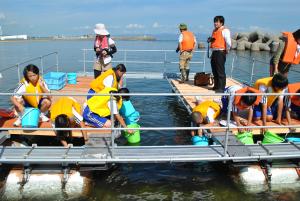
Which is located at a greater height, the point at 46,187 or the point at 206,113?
the point at 206,113

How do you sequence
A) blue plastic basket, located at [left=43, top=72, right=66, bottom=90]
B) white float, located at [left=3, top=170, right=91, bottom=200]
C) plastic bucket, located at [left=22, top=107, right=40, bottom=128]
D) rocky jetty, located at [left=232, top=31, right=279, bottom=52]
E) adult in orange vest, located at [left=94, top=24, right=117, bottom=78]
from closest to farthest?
white float, located at [left=3, top=170, right=91, bottom=200] → plastic bucket, located at [left=22, top=107, right=40, bottom=128] → adult in orange vest, located at [left=94, top=24, right=117, bottom=78] → blue plastic basket, located at [left=43, top=72, right=66, bottom=90] → rocky jetty, located at [left=232, top=31, right=279, bottom=52]

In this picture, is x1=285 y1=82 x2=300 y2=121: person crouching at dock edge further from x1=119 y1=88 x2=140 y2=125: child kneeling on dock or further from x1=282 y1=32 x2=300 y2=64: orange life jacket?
x1=119 y1=88 x2=140 y2=125: child kneeling on dock

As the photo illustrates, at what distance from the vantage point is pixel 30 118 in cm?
654

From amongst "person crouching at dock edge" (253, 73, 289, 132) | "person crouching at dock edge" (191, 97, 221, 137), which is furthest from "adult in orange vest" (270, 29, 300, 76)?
"person crouching at dock edge" (191, 97, 221, 137)

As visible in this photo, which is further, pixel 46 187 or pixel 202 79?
pixel 202 79

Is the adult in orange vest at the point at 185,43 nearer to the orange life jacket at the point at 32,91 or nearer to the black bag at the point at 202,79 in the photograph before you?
the black bag at the point at 202,79

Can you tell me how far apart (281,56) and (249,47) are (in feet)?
140

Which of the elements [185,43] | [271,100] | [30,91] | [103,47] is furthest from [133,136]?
[185,43]

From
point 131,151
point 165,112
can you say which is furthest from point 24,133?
point 165,112

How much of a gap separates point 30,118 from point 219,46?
6.24 m

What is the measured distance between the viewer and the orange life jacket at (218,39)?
9909 millimetres

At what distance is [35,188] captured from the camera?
5.93 meters

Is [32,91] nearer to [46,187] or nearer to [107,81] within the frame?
[107,81]

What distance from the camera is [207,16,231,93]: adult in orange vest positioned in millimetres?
9836
